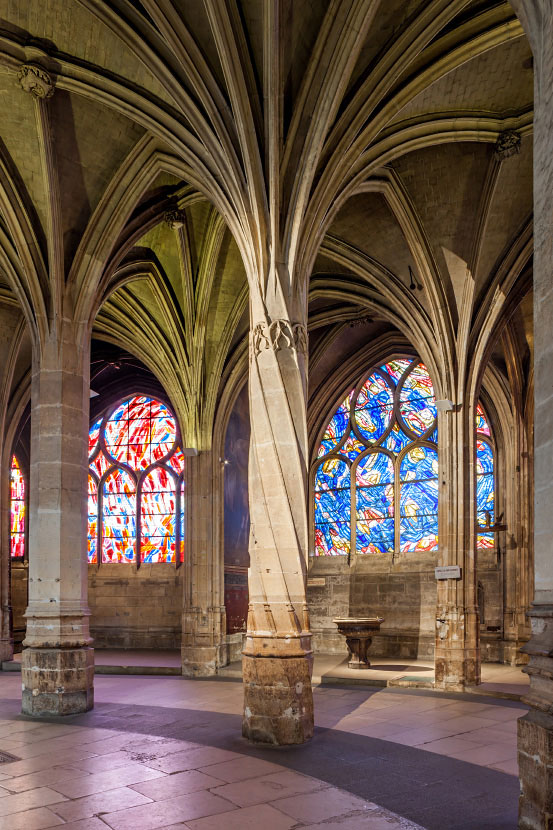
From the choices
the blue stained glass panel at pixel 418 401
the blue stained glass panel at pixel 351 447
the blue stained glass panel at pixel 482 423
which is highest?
the blue stained glass panel at pixel 418 401

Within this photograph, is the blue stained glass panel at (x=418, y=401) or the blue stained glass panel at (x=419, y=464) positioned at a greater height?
the blue stained glass panel at (x=418, y=401)

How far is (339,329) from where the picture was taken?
65.1 ft

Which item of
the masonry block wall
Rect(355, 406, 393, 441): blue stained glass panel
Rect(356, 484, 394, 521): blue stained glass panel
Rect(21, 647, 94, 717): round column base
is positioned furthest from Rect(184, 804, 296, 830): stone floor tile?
Rect(355, 406, 393, 441): blue stained glass panel

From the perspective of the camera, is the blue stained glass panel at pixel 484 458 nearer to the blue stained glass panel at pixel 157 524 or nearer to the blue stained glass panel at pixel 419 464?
the blue stained glass panel at pixel 419 464

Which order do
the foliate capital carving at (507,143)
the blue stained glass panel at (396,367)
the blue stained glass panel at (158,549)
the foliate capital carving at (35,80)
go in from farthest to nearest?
the blue stained glass panel at (158,549)
the blue stained glass panel at (396,367)
the foliate capital carving at (507,143)
the foliate capital carving at (35,80)

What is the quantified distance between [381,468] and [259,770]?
13354 millimetres

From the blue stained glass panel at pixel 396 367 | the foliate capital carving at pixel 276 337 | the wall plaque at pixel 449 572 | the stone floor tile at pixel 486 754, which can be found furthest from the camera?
the blue stained glass panel at pixel 396 367

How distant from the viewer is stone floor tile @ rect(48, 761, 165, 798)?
6.62m

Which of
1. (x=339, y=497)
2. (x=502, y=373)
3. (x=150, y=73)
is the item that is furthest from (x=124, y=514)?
(x=150, y=73)

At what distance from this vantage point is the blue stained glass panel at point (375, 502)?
19812 mm

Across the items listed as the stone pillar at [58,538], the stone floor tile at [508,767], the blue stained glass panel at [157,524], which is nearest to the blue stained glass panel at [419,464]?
the blue stained glass panel at [157,524]

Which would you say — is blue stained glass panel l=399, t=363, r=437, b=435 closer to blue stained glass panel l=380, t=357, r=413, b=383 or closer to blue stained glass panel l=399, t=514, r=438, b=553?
blue stained glass panel l=380, t=357, r=413, b=383

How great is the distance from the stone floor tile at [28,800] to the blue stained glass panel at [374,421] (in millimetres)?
14617

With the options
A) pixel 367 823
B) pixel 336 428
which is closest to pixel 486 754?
pixel 367 823
